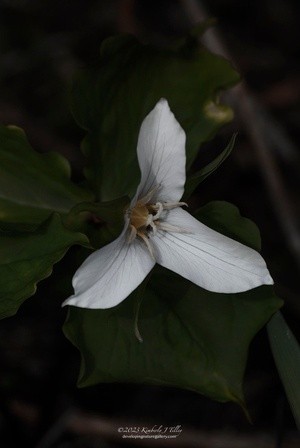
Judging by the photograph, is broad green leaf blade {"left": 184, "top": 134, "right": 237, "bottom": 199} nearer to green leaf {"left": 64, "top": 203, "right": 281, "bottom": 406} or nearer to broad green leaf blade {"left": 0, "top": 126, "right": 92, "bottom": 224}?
green leaf {"left": 64, "top": 203, "right": 281, "bottom": 406}

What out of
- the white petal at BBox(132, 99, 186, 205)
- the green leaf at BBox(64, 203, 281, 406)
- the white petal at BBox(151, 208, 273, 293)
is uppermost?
the white petal at BBox(132, 99, 186, 205)

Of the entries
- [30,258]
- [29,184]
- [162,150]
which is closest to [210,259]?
[162,150]

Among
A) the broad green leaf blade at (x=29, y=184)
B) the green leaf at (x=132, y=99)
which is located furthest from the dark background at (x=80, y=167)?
the green leaf at (x=132, y=99)

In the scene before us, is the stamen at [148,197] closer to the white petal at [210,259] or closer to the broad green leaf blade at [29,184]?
the white petal at [210,259]

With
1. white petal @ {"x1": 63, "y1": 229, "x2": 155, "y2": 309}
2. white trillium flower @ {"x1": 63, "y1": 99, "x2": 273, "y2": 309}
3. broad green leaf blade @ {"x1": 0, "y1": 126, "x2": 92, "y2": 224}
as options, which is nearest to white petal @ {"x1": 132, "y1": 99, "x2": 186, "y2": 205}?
white trillium flower @ {"x1": 63, "y1": 99, "x2": 273, "y2": 309}

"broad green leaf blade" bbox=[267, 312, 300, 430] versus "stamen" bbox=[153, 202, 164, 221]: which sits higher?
"stamen" bbox=[153, 202, 164, 221]
